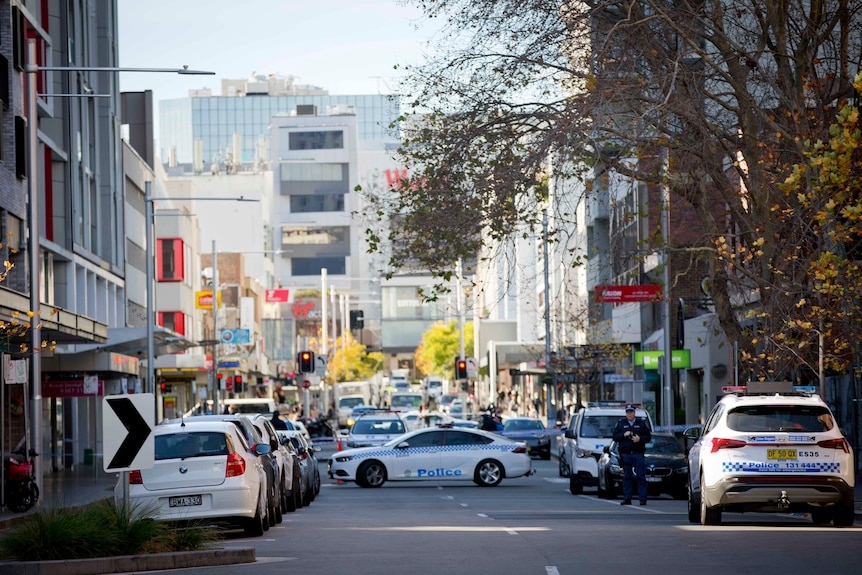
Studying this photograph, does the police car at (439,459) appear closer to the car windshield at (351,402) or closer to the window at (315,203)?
the car windshield at (351,402)

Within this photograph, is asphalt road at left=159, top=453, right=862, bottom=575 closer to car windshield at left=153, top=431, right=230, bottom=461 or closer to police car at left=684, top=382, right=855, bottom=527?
police car at left=684, top=382, right=855, bottom=527

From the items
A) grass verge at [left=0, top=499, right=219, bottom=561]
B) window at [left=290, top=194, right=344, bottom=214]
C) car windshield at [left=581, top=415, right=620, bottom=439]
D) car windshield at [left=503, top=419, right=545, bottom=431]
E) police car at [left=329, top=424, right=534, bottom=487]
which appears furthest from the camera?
window at [left=290, top=194, right=344, bottom=214]

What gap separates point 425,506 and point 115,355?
2505 cm

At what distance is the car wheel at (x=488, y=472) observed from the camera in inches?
1462

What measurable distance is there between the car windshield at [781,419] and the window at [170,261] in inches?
2488

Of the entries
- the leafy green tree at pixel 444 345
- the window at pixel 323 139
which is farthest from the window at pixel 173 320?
the window at pixel 323 139

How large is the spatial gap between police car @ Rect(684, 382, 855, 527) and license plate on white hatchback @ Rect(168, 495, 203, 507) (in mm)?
6624

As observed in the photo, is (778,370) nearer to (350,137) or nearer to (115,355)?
(115,355)

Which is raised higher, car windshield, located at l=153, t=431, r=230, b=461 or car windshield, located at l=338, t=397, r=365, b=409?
car windshield, located at l=153, t=431, r=230, b=461

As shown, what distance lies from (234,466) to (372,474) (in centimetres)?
1699

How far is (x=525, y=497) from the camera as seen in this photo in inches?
1252

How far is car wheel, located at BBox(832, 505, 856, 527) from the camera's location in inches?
824

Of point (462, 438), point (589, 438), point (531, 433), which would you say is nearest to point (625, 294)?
point (462, 438)

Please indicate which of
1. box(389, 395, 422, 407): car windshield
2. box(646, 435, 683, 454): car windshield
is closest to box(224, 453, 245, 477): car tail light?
box(646, 435, 683, 454): car windshield
